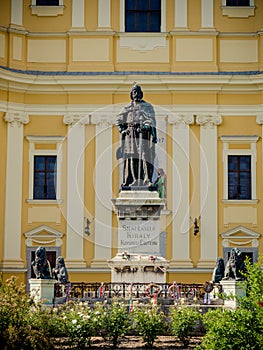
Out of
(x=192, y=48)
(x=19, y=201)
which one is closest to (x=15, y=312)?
(x=19, y=201)

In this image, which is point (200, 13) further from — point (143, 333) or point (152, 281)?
point (143, 333)

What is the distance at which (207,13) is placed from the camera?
3612 cm

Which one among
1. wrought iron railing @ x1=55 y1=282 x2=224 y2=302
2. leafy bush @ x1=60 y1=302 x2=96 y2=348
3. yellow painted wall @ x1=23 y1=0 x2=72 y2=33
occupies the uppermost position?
yellow painted wall @ x1=23 y1=0 x2=72 y2=33

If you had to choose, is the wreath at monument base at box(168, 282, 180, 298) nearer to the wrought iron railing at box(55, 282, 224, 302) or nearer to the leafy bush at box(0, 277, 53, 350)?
the wrought iron railing at box(55, 282, 224, 302)

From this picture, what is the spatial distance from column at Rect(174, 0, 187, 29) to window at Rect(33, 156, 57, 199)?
21.2ft

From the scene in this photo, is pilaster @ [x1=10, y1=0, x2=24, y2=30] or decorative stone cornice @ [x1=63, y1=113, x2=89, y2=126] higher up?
pilaster @ [x1=10, y1=0, x2=24, y2=30]

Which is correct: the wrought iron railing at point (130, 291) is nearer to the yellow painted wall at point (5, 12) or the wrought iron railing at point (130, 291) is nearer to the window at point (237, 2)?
the yellow painted wall at point (5, 12)

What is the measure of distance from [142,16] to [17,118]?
582 cm

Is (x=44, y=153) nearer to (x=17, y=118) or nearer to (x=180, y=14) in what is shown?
(x=17, y=118)

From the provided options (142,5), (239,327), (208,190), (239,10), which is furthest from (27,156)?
(239,327)

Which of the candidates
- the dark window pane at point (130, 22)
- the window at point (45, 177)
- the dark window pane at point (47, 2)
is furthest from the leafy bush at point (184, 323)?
the dark window pane at point (47, 2)

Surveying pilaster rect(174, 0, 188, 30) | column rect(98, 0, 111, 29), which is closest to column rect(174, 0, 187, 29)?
pilaster rect(174, 0, 188, 30)

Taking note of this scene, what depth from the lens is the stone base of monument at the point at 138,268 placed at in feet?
73.2

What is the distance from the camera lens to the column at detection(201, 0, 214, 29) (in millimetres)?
36031
